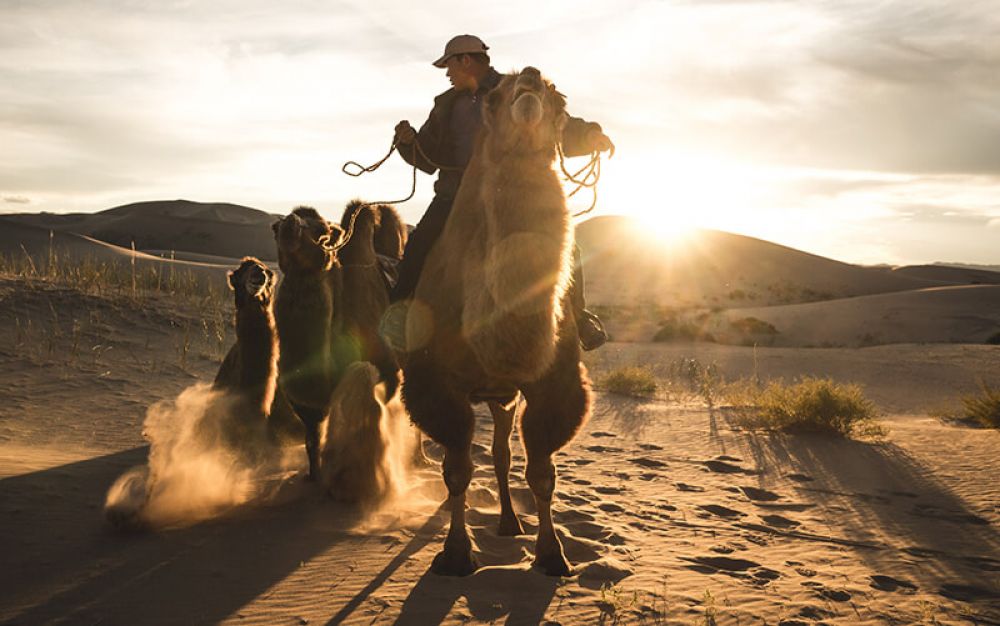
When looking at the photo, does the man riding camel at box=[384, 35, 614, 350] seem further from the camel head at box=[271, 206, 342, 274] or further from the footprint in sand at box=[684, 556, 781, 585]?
the footprint in sand at box=[684, 556, 781, 585]

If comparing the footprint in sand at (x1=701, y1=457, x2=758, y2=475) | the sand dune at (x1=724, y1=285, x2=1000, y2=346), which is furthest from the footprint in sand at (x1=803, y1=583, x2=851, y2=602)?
the sand dune at (x1=724, y1=285, x2=1000, y2=346)

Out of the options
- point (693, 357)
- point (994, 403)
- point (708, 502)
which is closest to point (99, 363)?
point (708, 502)

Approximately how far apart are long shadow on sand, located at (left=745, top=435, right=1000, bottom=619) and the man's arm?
3.13 meters

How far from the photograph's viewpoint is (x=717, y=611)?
11.8 ft

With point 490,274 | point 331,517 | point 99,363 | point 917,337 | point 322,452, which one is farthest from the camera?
point 917,337

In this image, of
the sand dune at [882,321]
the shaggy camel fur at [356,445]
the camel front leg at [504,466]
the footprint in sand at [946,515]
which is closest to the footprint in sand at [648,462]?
the footprint in sand at [946,515]

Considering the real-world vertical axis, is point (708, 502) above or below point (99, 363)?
below

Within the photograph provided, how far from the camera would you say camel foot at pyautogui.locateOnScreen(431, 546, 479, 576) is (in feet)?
13.2

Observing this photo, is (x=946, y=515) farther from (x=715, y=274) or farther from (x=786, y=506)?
(x=715, y=274)

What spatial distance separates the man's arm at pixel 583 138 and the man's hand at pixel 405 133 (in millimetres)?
1173

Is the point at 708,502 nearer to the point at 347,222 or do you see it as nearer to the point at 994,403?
the point at 347,222

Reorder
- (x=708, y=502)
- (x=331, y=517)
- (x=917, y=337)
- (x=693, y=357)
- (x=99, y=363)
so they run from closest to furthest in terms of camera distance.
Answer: (x=331, y=517), (x=708, y=502), (x=99, y=363), (x=693, y=357), (x=917, y=337)

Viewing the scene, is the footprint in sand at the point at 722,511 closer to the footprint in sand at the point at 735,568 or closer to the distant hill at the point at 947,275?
the footprint in sand at the point at 735,568

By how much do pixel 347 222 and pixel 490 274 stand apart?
3.14 m
